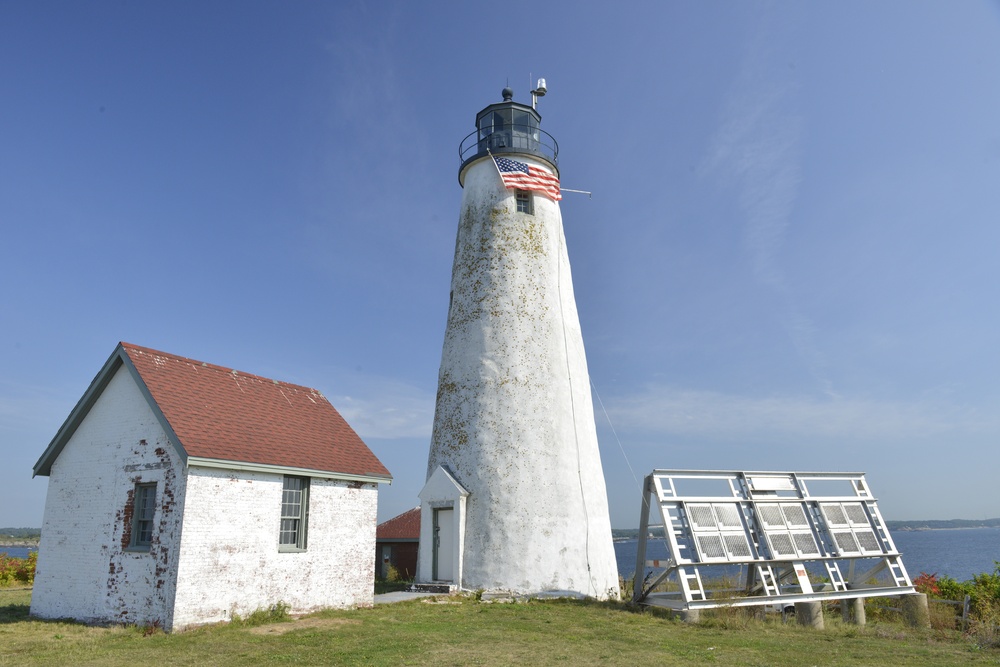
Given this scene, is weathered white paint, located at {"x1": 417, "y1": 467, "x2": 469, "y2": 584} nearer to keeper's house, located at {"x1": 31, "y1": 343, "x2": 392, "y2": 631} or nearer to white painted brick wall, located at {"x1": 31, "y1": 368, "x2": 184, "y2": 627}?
keeper's house, located at {"x1": 31, "y1": 343, "x2": 392, "y2": 631}

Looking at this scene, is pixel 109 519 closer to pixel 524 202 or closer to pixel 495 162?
pixel 524 202

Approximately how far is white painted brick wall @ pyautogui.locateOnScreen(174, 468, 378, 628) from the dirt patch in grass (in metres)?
0.58

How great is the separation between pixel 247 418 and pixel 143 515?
107 inches

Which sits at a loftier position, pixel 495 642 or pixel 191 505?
pixel 191 505

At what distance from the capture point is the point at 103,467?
44.3ft

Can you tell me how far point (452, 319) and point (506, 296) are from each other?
6.34ft

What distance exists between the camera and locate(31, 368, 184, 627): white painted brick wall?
1189cm

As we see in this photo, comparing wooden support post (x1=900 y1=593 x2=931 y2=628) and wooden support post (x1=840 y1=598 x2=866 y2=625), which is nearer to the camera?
wooden support post (x1=900 y1=593 x2=931 y2=628)

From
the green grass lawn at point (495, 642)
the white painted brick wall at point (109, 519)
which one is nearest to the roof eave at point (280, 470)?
the white painted brick wall at point (109, 519)

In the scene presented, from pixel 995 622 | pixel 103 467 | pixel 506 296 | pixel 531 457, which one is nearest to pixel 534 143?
pixel 506 296

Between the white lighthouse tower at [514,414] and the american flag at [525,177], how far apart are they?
0.04 meters

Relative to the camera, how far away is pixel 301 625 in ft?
40.7

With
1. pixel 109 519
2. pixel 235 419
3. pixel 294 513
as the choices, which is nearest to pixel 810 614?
pixel 294 513

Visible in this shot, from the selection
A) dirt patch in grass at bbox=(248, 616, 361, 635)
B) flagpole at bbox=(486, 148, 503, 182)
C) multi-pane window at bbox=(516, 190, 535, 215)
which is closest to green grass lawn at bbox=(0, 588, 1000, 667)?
dirt patch in grass at bbox=(248, 616, 361, 635)
